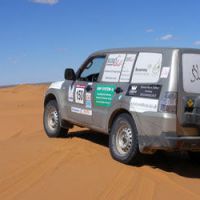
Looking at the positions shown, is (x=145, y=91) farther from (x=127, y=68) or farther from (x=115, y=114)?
(x=115, y=114)

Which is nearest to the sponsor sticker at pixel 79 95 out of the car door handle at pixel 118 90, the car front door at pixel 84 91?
the car front door at pixel 84 91

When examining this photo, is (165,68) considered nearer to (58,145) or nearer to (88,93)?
(88,93)

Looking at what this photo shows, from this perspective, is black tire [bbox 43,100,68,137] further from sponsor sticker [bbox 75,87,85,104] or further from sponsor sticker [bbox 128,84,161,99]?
sponsor sticker [bbox 128,84,161,99]

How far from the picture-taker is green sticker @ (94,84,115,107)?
29.3 ft

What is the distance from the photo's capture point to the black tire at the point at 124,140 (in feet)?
26.8

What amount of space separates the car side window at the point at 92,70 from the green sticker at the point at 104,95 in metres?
0.43

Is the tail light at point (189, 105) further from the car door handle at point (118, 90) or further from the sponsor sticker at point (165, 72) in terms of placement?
the car door handle at point (118, 90)

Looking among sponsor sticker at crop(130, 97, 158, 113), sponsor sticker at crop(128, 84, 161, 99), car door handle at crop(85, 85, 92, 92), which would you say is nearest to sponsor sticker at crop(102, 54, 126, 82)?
car door handle at crop(85, 85, 92, 92)

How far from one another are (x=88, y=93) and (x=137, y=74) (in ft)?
5.11

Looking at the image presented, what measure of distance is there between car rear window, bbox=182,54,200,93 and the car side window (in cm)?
227

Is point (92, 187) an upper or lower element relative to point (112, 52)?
lower

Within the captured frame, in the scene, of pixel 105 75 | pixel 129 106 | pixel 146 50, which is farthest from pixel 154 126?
pixel 105 75

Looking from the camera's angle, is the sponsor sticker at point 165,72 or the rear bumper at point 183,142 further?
the sponsor sticker at point 165,72

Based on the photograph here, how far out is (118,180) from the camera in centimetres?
722
